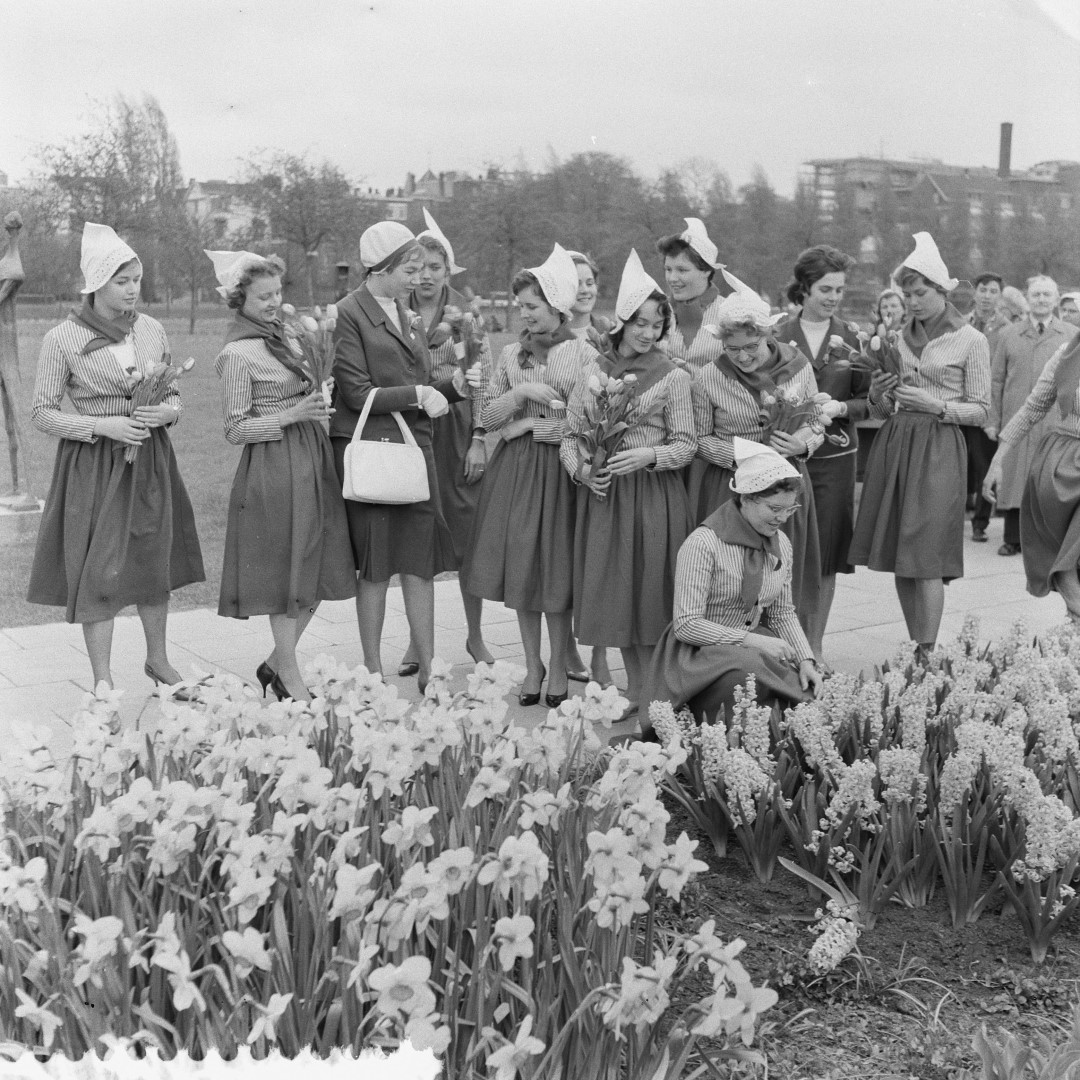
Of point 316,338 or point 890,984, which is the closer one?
point 890,984

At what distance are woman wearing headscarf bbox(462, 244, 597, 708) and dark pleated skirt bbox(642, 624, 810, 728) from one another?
105 cm

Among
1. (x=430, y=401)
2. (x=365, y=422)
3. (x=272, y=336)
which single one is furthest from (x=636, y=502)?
(x=272, y=336)

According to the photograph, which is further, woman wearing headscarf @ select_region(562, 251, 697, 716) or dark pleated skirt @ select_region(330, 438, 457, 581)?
dark pleated skirt @ select_region(330, 438, 457, 581)

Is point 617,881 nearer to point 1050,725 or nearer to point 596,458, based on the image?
point 1050,725

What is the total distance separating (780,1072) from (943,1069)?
0.31 metres

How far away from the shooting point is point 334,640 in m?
6.37

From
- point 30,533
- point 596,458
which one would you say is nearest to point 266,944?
point 596,458

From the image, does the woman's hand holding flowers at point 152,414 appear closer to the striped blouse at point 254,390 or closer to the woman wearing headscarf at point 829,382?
the striped blouse at point 254,390

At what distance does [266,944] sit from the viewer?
2148 millimetres

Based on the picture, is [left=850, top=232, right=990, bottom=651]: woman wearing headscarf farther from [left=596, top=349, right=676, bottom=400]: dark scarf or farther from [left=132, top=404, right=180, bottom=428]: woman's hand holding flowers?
[left=132, top=404, right=180, bottom=428]: woman's hand holding flowers

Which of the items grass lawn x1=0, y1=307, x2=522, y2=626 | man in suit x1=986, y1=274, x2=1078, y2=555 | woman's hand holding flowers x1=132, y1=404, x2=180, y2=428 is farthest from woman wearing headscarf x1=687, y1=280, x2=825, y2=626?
man in suit x1=986, y1=274, x2=1078, y2=555

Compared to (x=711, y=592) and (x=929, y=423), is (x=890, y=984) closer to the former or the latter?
(x=711, y=592)

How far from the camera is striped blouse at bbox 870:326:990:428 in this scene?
5.48 meters

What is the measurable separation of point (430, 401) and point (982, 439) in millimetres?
6006
